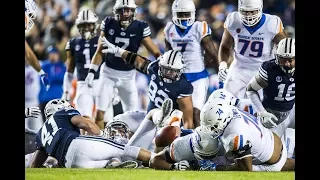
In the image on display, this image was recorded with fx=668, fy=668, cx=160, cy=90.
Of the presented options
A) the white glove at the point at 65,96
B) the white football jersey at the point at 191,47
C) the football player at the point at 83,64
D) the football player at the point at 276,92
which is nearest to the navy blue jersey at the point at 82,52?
the football player at the point at 83,64

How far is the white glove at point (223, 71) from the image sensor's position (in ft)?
12.8

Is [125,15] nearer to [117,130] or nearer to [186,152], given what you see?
[117,130]

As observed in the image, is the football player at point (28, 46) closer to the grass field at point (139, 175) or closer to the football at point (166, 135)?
the grass field at point (139, 175)

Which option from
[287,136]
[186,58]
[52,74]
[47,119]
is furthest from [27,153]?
[287,136]

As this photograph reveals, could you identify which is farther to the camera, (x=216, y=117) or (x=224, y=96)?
(x=224, y=96)

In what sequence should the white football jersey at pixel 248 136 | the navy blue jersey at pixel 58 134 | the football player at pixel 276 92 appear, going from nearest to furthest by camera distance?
1. the white football jersey at pixel 248 136
2. the football player at pixel 276 92
3. the navy blue jersey at pixel 58 134

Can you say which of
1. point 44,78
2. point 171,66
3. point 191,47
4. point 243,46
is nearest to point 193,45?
point 191,47

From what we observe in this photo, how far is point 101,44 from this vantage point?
3984 millimetres

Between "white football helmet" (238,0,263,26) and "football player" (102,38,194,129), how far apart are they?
431 millimetres

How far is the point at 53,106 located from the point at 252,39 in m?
1.24

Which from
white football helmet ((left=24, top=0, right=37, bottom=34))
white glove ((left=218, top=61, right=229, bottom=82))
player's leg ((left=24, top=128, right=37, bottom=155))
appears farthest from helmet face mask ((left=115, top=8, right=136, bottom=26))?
player's leg ((left=24, top=128, right=37, bottom=155))

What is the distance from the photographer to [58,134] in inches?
155

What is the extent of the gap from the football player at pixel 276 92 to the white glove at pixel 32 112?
1.25 metres
